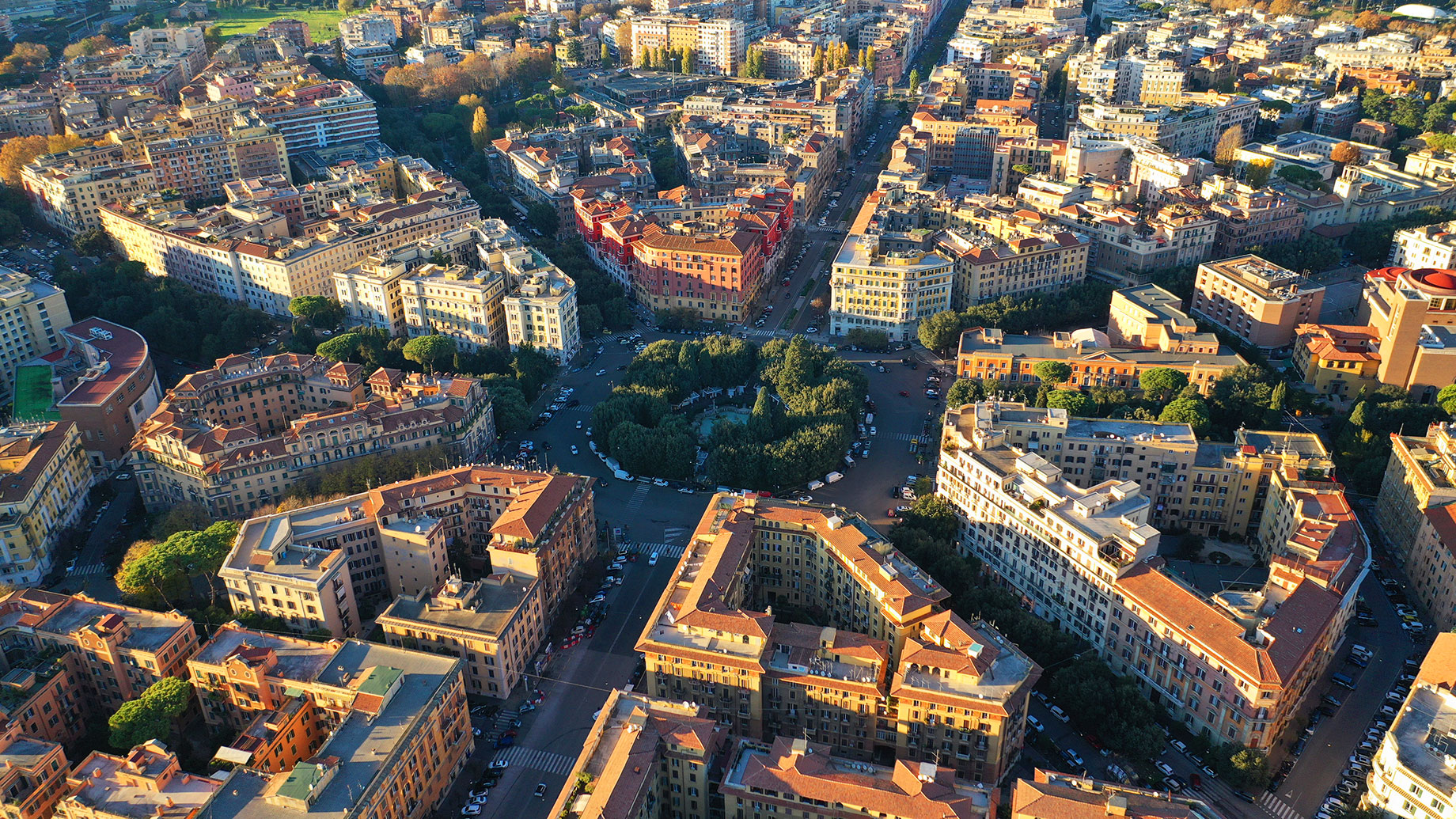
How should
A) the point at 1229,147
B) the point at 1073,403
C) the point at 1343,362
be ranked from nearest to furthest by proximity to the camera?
the point at 1073,403 < the point at 1343,362 < the point at 1229,147

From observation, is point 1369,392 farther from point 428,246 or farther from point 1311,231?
point 428,246

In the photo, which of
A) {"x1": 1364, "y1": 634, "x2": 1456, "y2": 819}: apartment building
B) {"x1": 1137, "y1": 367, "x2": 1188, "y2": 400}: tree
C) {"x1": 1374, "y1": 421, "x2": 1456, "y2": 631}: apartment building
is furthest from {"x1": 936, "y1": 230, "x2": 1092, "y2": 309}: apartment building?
{"x1": 1364, "y1": 634, "x2": 1456, "y2": 819}: apartment building

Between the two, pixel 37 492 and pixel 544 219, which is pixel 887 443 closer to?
pixel 544 219

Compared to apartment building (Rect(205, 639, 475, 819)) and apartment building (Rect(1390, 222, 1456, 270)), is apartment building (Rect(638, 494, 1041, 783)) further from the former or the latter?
apartment building (Rect(1390, 222, 1456, 270))

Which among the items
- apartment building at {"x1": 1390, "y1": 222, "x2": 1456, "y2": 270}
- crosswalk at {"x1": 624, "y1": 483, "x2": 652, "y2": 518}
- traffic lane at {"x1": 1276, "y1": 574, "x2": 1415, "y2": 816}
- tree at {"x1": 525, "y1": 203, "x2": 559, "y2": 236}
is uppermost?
apartment building at {"x1": 1390, "y1": 222, "x2": 1456, "y2": 270}

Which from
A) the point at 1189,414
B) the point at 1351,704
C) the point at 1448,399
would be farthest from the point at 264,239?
the point at 1448,399

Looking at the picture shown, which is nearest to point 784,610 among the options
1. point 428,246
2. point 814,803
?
point 814,803

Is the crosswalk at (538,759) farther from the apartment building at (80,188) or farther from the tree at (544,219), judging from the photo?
the apartment building at (80,188)
